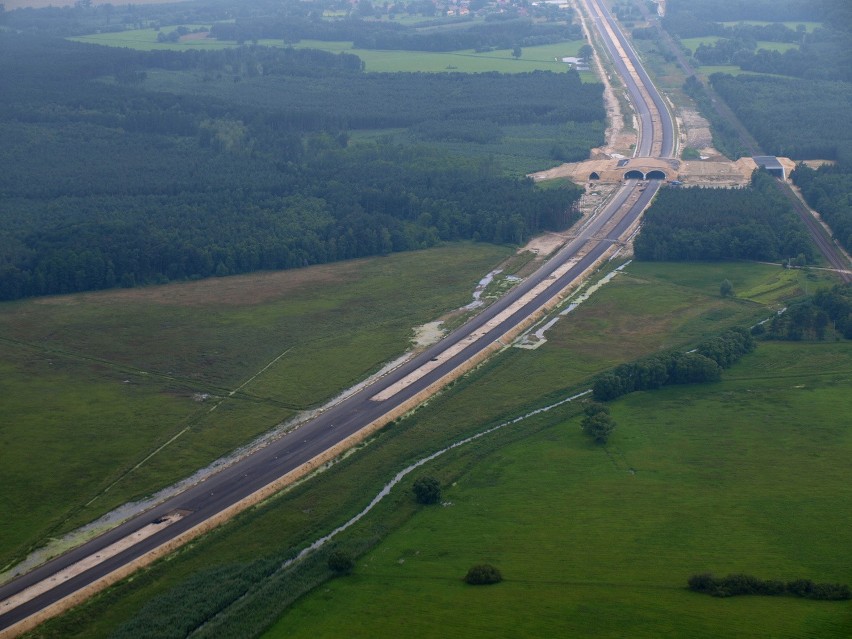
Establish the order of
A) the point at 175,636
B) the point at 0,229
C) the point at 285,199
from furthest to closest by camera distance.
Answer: the point at 285,199 < the point at 0,229 < the point at 175,636

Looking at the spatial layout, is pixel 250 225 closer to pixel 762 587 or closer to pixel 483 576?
pixel 483 576

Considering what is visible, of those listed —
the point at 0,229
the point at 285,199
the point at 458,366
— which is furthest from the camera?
the point at 285,199

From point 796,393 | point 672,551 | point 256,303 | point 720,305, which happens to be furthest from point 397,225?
point 672,551

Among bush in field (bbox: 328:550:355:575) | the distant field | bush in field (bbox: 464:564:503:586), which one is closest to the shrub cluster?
the distant field

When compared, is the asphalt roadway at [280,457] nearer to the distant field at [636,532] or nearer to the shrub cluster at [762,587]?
the distant field at [636,532]

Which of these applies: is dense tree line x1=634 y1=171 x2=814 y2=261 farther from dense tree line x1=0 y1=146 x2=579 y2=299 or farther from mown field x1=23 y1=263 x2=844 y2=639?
dense tree line x1=0 y1=146 x2=579 y2=299

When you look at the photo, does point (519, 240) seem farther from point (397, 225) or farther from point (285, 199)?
point (285, 199)

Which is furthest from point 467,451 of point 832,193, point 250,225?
point 832,193
